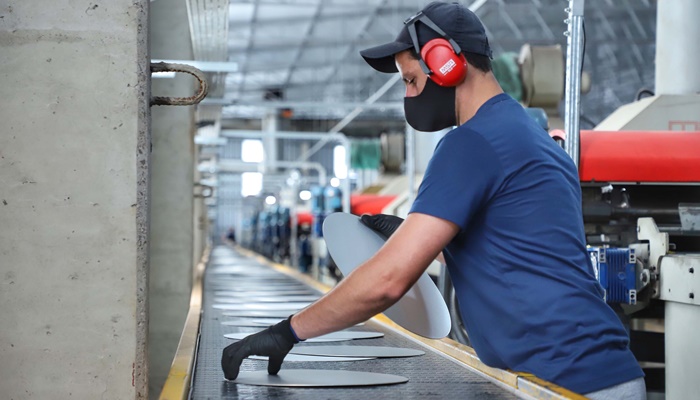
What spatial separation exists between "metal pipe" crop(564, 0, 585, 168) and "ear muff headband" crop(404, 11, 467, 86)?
186cm

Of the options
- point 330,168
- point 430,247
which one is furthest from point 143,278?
point 330,168

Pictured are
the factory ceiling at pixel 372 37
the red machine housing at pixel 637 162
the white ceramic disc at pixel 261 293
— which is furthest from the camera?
the factory ceiling at pixel 372 37

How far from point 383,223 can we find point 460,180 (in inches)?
22.8

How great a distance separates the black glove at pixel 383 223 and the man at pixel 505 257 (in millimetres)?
380

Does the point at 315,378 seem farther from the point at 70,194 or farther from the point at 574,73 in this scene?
the point at 574,73

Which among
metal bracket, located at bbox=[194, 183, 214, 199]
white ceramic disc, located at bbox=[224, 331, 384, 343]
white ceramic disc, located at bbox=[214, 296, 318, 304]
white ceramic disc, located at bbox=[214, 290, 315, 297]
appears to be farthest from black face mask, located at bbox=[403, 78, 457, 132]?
metal bracket, located at bbox=[194, 183, 214, 199]

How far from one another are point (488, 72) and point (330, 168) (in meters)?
27.3

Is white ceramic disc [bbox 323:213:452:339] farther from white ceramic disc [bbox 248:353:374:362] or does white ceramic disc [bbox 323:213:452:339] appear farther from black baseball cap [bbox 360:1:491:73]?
black baseball cap [bbox 360:1:491:73]

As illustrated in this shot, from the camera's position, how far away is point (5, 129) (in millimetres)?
2055

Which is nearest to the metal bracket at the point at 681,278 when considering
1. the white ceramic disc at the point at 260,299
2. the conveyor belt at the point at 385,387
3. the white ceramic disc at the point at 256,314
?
the conveyor belt at the point at 385,387

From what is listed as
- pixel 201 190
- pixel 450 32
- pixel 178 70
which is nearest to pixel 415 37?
pixel 450 32

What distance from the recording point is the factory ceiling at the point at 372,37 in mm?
14219

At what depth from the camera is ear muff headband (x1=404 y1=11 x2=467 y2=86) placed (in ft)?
6.07

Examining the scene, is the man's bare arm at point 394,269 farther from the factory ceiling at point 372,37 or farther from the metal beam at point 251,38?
the metal beam at point 251,38
